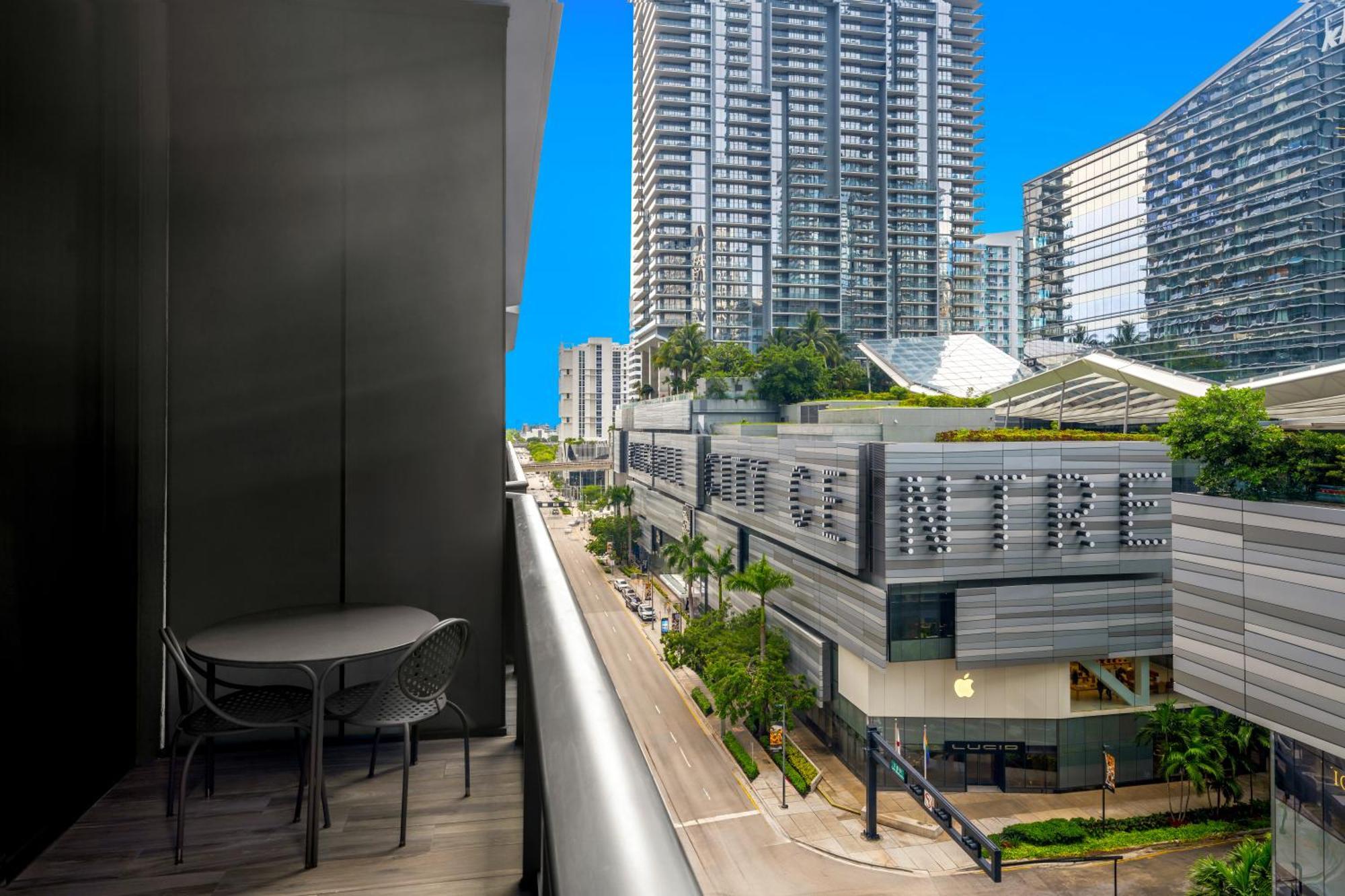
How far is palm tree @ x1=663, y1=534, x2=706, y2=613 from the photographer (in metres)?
29.5

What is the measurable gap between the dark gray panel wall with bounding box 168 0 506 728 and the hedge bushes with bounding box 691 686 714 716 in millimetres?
22412

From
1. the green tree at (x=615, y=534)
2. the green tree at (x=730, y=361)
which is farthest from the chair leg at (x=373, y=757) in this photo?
the green tree at (x=615, y=534)

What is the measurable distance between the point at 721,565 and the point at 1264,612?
665 inches

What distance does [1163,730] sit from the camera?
1827 centimetres

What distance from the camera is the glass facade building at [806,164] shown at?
6500 centimetres

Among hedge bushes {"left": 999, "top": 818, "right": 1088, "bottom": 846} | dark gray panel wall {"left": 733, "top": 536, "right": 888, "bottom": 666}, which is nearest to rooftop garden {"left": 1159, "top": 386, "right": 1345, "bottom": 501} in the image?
dark gray panel wall {"left": 733, "top": 536, "right": 888, "bottom": 666}

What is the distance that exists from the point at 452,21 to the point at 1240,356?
5171 centimetres

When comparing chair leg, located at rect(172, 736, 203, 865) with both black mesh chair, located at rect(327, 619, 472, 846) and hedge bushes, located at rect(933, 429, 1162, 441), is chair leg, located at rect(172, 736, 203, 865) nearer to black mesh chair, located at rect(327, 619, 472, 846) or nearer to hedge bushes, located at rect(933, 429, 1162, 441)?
black mesh chair, located at rect(327, 619, 472, 846)

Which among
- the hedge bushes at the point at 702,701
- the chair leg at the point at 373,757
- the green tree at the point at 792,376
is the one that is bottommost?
the hedge bushes at the point at 702,701

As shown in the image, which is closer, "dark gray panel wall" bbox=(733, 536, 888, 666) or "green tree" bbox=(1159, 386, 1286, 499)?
"green tree" bbox=(1159, 386, 1286, 499)

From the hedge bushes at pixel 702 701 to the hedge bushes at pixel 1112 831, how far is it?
9.39 m

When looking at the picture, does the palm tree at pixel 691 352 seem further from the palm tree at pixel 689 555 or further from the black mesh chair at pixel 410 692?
the black mesh chair at pixel 410 692

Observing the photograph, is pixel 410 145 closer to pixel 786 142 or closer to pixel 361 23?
pixel 361 23

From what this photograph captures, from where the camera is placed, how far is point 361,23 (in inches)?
103
